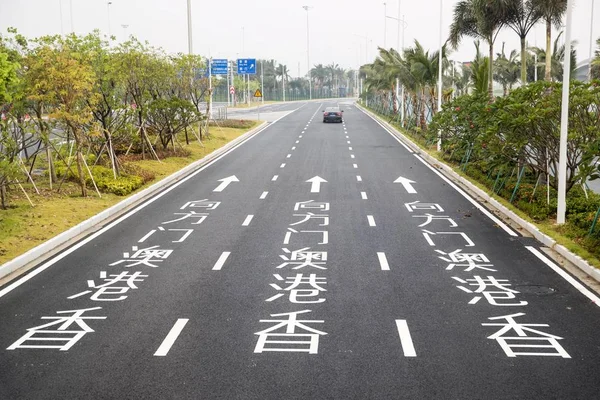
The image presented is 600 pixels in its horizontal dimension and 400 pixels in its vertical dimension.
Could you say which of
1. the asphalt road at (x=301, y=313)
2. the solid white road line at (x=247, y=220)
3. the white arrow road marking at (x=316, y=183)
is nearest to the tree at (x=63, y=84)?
the asphalt road at (x=301, y=313)

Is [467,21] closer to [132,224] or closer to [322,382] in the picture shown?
[132,224]

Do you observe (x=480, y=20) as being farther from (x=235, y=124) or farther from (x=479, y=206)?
(x=235, y=124)

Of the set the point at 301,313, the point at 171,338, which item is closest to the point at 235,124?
the point at 301,313

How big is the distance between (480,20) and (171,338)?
906 inches

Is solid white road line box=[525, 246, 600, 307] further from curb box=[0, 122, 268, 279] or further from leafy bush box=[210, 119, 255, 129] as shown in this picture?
leafy bush box=[210, 119, 255, 129]

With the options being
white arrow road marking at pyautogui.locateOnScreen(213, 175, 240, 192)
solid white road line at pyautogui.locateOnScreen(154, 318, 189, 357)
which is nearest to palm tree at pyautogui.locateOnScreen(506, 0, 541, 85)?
white arrow road marking at pyautogui.locateOnScreen(213, 175, 240, 192)

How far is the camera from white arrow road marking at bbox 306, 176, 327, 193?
759 inches

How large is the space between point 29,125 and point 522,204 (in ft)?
41.7

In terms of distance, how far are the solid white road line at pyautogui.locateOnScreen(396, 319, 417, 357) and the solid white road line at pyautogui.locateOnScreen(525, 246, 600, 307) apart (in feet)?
9.54

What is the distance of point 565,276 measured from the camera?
10.4 meters

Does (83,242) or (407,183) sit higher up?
(407,183)

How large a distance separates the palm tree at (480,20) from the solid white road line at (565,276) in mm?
16884

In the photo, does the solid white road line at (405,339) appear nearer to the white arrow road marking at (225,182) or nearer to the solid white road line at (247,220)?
the solid white road line at (247,220)

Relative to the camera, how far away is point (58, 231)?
13.6 meters
